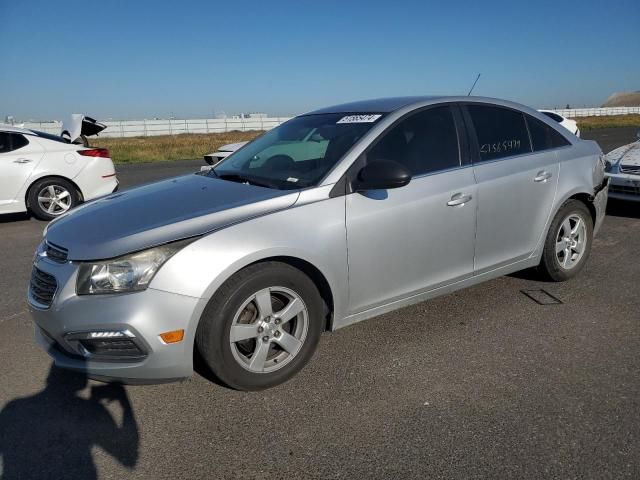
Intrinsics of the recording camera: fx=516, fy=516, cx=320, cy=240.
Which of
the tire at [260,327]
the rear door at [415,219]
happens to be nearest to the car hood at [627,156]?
the rear door at [415,219]

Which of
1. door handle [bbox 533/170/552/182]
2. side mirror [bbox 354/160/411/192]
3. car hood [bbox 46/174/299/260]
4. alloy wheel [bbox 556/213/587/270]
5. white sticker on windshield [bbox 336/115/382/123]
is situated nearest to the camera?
car hood [bbox 46/174/299/260]

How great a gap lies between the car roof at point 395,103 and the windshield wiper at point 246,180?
37.9 inches

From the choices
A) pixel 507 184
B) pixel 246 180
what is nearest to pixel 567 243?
pixel 507 184

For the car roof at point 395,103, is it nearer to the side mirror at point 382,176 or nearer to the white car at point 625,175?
the side mirror at point 382,176

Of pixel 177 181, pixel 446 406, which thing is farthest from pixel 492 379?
pixel 177 181

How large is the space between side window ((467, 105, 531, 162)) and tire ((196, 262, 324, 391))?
1816mm

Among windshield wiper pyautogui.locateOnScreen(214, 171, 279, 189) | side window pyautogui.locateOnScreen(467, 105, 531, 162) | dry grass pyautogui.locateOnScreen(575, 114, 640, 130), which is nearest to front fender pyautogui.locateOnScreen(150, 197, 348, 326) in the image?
windshield wiper pyautogui.locateOnScreen(214, 171, 279, 189)

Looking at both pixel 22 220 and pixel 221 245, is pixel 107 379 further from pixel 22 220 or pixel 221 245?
pixel 22 220

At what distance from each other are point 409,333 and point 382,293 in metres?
0.53

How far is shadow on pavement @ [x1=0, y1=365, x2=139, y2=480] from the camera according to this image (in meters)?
2.35

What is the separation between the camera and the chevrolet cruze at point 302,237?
8.48 ft

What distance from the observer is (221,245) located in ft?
8.70

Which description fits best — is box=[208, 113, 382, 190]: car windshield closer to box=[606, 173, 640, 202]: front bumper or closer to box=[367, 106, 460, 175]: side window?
box=[367, 106, 460, 175]: side window

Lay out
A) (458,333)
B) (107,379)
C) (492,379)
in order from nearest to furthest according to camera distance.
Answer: (107,379) → (492,379) → (458,333)
